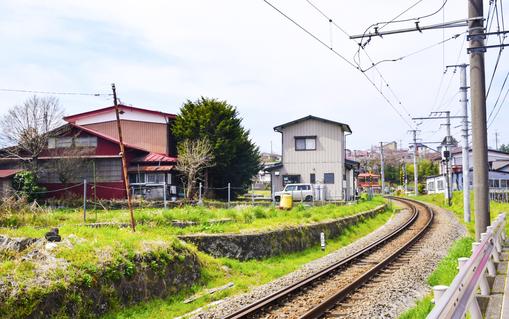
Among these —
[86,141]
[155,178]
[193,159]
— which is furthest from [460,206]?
[86,141]

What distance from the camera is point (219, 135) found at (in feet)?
112

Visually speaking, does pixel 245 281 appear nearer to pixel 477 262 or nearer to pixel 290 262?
pixel 290 262

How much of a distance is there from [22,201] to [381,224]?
19.0 m

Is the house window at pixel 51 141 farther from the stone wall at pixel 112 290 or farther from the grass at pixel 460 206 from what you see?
the grass at pixel 460 206

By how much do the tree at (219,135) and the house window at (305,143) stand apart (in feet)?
13.0

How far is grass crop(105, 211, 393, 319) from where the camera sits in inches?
403

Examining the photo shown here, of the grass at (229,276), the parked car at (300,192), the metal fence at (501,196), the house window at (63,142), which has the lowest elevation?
the grass at (229,276)

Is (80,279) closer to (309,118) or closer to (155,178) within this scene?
(155,178)

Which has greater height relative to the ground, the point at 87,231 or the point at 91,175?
the point at 91,175

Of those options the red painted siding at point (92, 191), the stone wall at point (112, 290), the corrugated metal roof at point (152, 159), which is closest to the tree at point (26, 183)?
the red painted siding at point (92, 191)

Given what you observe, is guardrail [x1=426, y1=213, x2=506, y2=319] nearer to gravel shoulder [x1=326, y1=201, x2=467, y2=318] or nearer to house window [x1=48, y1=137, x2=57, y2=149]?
gravel shoulder [x1=326, y1=201, x2=467, y2=318]

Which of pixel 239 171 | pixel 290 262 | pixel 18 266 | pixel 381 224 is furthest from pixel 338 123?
pixel 18 266

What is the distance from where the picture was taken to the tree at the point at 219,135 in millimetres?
34000

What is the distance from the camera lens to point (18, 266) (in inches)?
352
